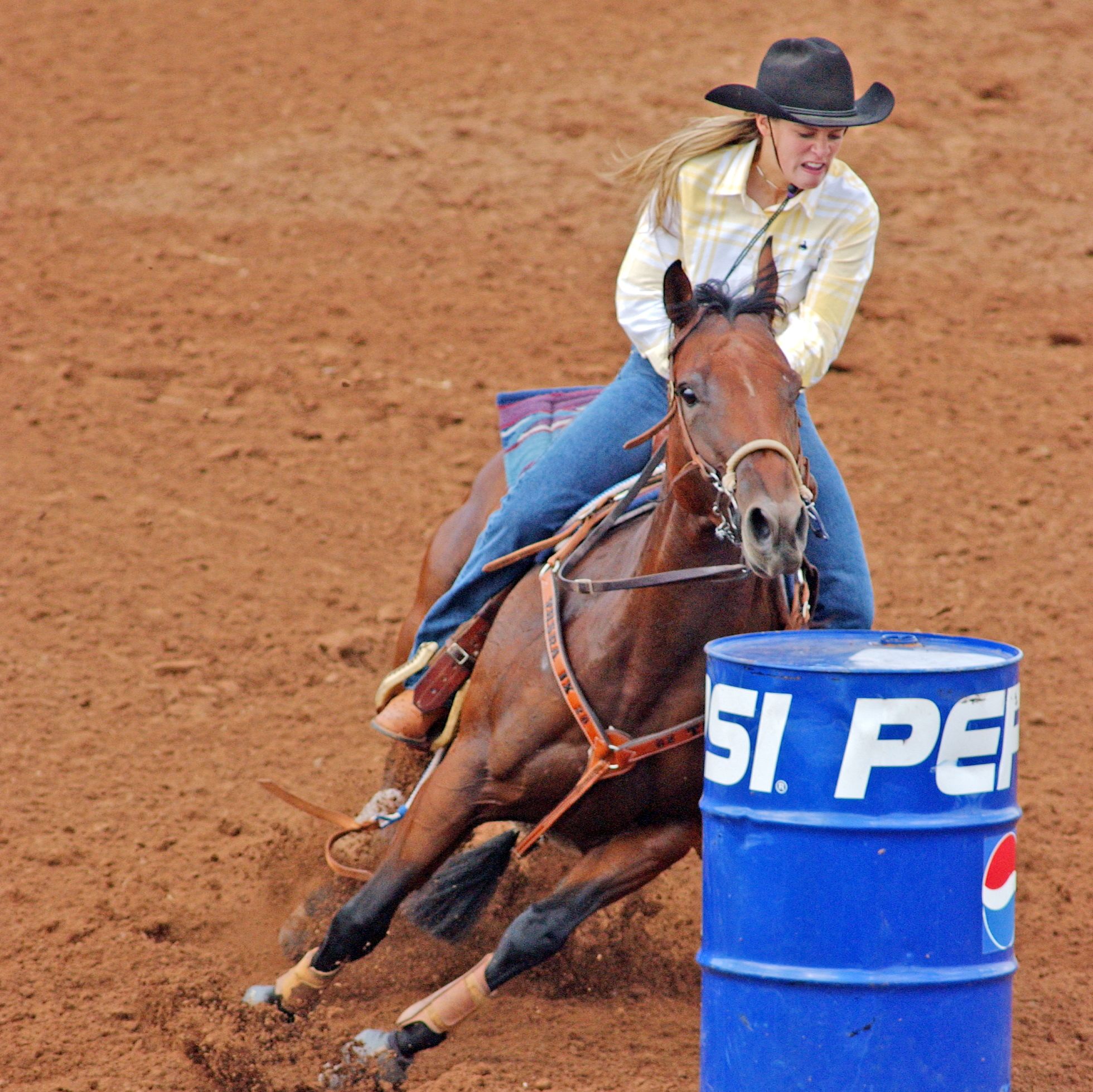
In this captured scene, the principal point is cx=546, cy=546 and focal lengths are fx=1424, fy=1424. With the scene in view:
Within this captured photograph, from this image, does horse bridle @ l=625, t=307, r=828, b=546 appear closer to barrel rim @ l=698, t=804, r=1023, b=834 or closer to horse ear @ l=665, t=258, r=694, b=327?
horse ear @ l=665, t=258, r=694, b=327

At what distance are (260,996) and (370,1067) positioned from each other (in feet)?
1.92

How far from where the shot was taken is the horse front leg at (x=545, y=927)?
12.1 ft

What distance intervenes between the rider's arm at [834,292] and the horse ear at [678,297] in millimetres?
370

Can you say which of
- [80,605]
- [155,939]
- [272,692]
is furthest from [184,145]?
[155,939]

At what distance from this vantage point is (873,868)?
2785 mm

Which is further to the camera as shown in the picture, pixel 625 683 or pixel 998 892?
pixel 625 683

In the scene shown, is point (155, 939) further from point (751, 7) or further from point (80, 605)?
point (751, 7)

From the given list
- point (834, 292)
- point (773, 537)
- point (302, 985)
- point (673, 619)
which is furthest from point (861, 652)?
point (302, 985)

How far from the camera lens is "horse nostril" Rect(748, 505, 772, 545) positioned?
2988 mm

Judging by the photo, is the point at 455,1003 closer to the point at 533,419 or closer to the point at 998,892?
the point at 998,892

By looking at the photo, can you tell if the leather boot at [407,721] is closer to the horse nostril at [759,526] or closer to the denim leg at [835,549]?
the denim leg at [835,549]

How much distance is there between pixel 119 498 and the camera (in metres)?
7.88

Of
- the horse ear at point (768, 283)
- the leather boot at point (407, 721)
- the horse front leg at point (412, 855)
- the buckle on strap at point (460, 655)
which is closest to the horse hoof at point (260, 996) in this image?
the horse front leg at point (412, 855)

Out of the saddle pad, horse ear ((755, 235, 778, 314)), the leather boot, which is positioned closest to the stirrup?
the leather boot
